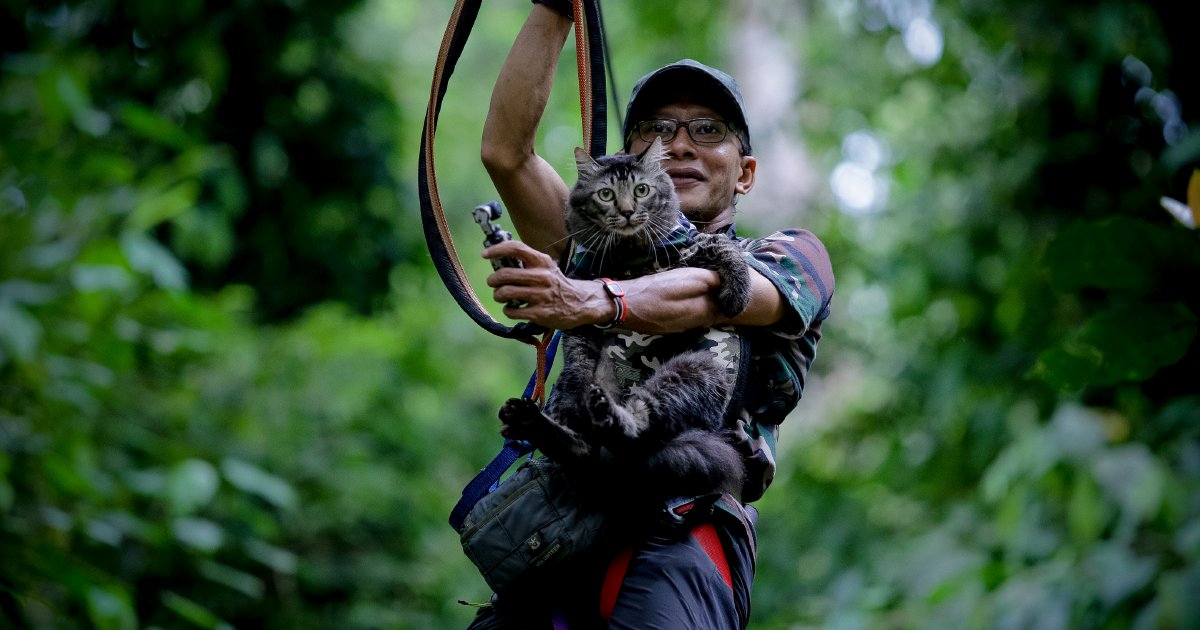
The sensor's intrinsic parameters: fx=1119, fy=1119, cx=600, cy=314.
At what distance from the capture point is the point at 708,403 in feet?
8.91

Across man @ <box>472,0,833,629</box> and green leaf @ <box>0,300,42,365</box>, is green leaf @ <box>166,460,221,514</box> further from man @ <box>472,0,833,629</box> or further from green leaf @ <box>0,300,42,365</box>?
man @ <box>472,0,833,629</box>

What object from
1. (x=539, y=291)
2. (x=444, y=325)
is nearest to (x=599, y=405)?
(x=539, y=291)

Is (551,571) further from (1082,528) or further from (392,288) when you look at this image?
(392,288)

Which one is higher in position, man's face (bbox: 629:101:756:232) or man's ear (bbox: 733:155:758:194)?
man's ear (bbox: 733:155:758:194)

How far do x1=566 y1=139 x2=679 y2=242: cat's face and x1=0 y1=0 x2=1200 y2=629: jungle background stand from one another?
93cm

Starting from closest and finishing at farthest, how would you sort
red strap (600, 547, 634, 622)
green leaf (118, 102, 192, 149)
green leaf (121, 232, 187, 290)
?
red strap (600, 547, 634, 622), green leaf (118, 102, 192, 149), green leaf (121, 232, 187, 290)

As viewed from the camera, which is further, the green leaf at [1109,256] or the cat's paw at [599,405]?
the cat's paw at [599,405]

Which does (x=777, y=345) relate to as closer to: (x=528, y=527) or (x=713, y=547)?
(x=713, y=547)

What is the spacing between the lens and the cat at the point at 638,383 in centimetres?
255

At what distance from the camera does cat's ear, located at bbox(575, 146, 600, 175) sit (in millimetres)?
2777

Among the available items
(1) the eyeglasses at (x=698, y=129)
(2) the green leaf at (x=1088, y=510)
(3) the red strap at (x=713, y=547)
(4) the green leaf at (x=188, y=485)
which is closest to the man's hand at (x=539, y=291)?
(3) the red strap at (x=713, y=547)

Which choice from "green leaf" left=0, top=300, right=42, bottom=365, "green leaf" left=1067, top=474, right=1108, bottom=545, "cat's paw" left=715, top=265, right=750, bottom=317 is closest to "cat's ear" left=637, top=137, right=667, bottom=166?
"cat's paw" left=715, top=265, right=750, bottom=317

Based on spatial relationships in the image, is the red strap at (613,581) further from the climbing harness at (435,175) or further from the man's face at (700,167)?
the man's face at (700,167)

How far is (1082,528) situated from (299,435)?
4.94 m
